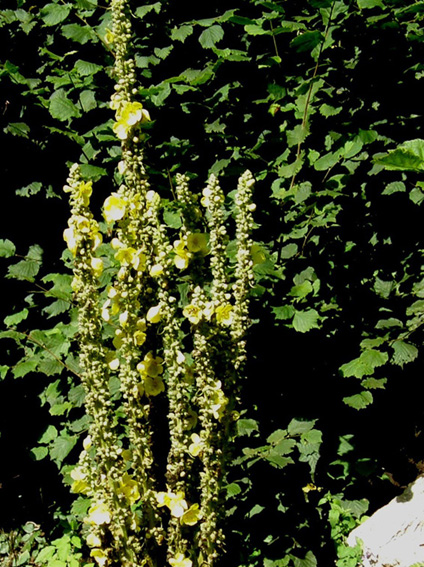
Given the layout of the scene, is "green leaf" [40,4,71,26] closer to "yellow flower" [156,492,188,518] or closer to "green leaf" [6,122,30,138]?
"green leaf" [6,122,30,138]

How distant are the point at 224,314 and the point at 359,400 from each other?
1085 mm

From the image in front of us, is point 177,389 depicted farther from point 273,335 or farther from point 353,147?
point 353,147

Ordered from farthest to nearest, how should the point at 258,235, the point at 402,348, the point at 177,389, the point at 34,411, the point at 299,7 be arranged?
the point at 34,411, the point at 299,7, the point at 258,235, the point at 402,348, the point at 177,389

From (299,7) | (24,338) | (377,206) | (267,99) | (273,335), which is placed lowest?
(24,338)

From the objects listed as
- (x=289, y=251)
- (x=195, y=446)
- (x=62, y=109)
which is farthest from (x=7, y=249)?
(x=195, y=446)

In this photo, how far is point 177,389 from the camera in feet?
7.51

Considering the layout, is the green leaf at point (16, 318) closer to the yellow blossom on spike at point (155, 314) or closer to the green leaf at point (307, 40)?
the yellow blossom on spike at point (155, 314)

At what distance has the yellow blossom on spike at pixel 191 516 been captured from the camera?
2.33 m

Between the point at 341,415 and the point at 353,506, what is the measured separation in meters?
0.49

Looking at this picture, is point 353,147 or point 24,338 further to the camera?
point 24,338

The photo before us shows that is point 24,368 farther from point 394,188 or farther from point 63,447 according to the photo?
point 394,188

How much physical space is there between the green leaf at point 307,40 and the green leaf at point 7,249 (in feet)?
5.95

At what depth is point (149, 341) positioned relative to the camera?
238cm

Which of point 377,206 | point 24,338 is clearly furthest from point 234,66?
point 24,338
